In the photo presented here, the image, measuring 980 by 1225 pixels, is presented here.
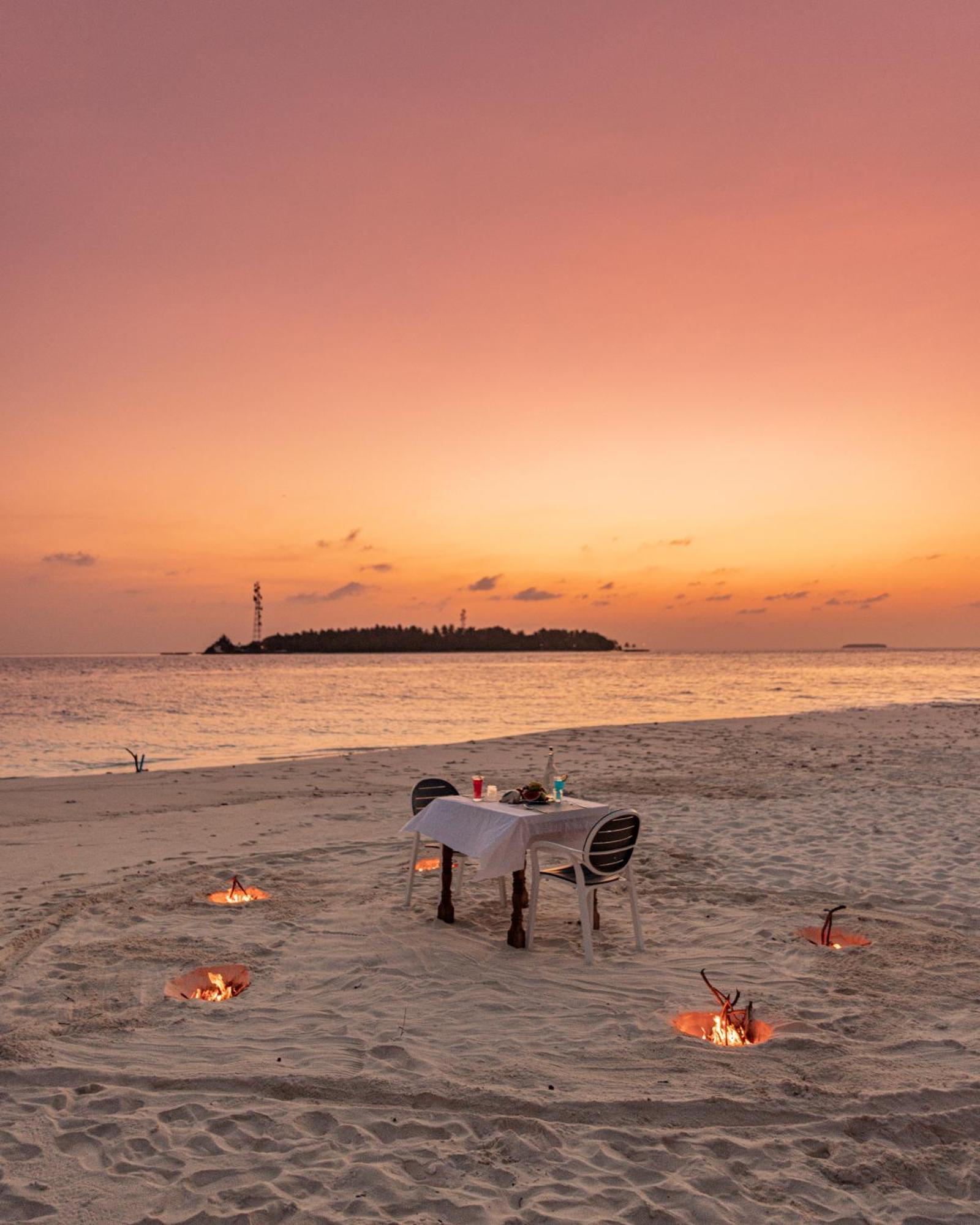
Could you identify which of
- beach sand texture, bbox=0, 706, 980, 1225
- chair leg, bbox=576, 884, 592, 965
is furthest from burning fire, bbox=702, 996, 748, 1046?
chair leg, bbox=576, 884, 592, 965

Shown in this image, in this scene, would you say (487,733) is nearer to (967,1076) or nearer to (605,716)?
(605,716)

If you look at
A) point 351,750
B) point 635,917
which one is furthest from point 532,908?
point 351,750

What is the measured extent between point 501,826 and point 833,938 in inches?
94.2

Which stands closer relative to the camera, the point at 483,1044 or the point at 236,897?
the point at 483,1044

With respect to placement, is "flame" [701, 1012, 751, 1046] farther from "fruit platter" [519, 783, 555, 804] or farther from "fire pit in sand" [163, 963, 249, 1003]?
"fire pit in sand" [163, 963, 249, 1003]

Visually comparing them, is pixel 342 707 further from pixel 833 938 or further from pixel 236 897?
pixel 833 938

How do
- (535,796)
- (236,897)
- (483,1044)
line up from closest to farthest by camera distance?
(483,1044)
(535,796)
(236,897)

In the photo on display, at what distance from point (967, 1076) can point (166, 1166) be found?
3.52 meters

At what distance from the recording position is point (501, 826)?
5.66 metres

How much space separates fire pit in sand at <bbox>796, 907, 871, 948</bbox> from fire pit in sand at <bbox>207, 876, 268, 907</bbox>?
4227mm

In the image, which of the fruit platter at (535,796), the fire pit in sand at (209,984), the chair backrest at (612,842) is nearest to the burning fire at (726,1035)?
the chair backrest at (612,842)

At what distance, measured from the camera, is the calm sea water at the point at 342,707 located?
917 inches

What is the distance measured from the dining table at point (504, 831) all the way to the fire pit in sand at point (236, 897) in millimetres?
1556

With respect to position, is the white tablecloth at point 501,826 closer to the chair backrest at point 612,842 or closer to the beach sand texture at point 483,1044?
the chair backrest at point 612,842
